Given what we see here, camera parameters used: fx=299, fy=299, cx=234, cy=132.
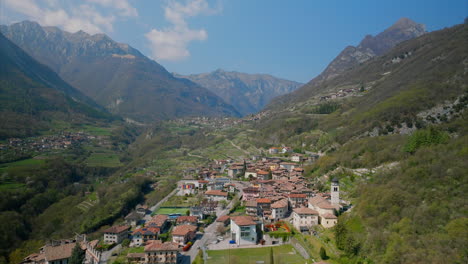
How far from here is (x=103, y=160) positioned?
10731 centimetres

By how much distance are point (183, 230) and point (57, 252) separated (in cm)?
1766

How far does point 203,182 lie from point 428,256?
45.7 meters

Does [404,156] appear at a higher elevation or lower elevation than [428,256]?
higher

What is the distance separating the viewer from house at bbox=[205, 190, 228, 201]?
56225 millimetres

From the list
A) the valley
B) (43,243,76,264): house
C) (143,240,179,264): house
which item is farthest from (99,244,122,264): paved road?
(143,240,179,264): house

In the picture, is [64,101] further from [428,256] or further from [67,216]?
[428,256]

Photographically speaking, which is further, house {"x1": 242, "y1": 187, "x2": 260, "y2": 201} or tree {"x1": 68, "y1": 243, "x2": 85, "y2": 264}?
house {"x1": 242, "y1": 187, "x2": 260, "y2": 201}

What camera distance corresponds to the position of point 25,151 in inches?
3750

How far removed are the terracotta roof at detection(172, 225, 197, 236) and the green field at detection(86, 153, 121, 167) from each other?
6682 cm

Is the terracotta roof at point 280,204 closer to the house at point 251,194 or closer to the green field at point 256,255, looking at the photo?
the house at point 251,194

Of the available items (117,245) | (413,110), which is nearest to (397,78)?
(413,110)

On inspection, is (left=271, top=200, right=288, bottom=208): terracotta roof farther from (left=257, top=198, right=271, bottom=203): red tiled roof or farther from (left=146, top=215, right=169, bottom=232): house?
(left=146, top=215, right=169, bottom=232): house

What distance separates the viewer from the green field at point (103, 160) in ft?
329

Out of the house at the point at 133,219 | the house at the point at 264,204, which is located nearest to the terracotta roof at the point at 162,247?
the house at the point at 133,219
